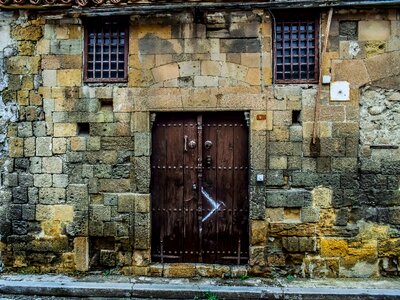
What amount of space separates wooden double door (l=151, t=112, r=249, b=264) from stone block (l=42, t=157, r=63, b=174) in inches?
53.9

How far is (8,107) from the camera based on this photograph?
5.90m

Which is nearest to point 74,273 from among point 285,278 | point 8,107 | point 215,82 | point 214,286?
point 214,286

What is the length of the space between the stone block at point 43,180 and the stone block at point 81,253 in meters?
0.92

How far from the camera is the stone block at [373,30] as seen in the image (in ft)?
18.3

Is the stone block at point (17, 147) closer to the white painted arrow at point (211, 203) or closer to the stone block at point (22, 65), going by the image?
the stone block at point (22, 65)

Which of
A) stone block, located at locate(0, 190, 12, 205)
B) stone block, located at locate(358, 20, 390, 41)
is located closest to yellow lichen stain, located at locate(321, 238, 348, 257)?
stone block, located at locate(358, 20, 390, 41)

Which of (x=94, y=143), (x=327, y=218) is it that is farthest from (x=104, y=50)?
(x=327, y=218)

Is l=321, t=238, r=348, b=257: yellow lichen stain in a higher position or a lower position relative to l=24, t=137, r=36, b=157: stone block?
lower

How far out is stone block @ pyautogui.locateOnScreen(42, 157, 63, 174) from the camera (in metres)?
5.85

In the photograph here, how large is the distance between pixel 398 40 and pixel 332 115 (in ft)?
4.54

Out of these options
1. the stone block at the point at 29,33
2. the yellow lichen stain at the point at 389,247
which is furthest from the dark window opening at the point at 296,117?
the stone block at the point at 29,33

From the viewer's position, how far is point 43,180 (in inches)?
231

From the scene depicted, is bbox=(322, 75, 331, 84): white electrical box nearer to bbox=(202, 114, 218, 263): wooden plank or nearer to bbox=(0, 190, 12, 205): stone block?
bbox=(202, 114, 218, 263): wooden plank

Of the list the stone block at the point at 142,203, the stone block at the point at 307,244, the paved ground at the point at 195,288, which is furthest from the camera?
the stone block at the point at 142,203
